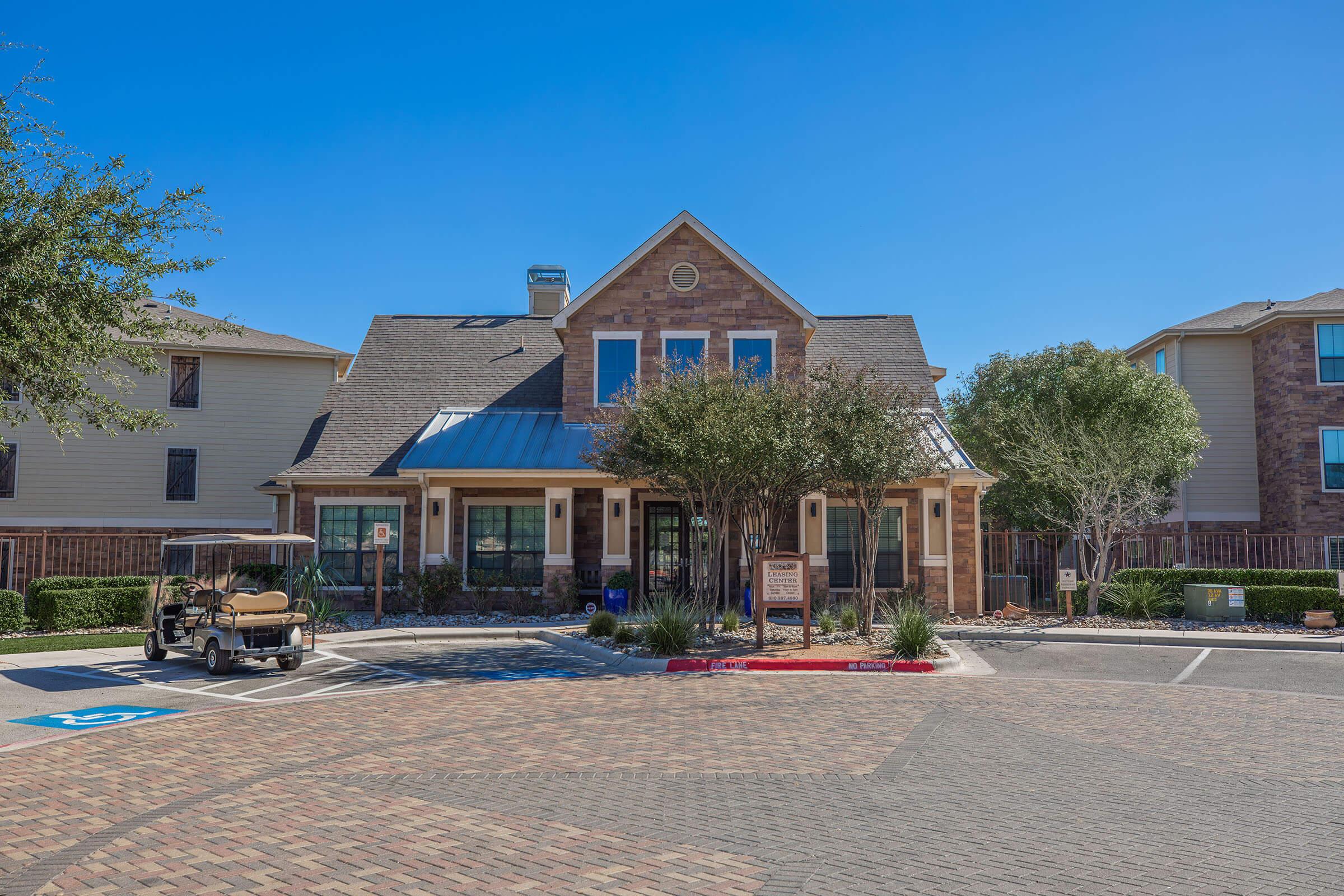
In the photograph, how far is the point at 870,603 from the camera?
17.0 m

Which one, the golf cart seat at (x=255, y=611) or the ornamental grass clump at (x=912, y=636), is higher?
the golf cart seat at (x=255, y=611)

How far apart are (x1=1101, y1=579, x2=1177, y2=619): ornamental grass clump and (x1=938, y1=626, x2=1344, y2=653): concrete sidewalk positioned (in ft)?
5.58

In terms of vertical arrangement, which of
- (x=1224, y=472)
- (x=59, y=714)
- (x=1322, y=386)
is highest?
(x=1322, y=386)

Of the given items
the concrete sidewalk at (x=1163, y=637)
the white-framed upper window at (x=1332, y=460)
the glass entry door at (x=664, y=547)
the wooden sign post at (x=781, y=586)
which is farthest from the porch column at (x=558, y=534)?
the white-framed upper window at (x=1332, y=460)

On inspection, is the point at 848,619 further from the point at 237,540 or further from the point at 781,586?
the point at 237,540

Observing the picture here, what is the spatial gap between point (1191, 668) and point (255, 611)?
13.7m

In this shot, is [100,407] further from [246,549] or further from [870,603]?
[870,603]

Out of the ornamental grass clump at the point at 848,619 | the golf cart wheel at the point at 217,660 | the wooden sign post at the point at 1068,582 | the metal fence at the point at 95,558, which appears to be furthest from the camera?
the metal fence at the point at 95,558

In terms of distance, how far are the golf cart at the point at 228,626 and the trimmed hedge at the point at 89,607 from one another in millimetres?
4331

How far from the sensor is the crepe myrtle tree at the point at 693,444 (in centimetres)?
1523

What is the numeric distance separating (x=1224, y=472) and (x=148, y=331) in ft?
96.2

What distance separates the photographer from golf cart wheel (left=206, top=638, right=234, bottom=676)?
44.1 ft

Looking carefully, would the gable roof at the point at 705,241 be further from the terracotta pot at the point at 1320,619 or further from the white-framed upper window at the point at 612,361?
the terracotta pot at the point at 1320,619

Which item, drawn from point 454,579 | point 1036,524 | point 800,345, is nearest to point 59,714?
point 454,579
